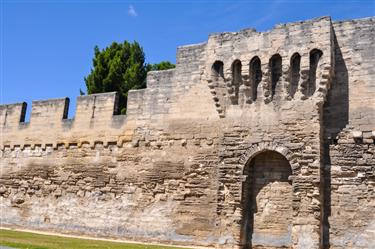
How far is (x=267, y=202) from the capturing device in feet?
42.8

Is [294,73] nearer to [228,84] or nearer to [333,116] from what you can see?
[333,116]

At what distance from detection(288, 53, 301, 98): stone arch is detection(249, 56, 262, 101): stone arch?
919 mm

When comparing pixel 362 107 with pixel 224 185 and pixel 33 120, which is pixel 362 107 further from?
pixel 33 120

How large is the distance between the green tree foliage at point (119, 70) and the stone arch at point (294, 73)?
1311 cm

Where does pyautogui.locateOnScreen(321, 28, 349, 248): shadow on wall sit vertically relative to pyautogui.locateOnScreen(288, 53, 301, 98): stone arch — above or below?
below

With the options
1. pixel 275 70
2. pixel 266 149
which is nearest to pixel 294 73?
pixel 275 70

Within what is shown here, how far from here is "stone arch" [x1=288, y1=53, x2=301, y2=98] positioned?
42.6ft

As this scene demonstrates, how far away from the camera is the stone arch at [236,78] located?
1371 centimetres

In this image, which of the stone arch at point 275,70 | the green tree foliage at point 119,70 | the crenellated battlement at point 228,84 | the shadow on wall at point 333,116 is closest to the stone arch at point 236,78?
the crenellated battlement at point 228,84

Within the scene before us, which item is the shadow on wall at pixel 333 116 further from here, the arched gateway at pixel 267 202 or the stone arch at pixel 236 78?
the stone arch at pixel 236 78

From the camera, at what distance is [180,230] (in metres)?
13.9

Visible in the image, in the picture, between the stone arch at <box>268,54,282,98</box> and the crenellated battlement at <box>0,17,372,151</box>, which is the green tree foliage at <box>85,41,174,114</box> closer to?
the crenellated battlement at <box>0,17,372,151</box>

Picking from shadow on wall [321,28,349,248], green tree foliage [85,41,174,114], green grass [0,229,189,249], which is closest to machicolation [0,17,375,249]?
shadow on wall [321,28,349,248]

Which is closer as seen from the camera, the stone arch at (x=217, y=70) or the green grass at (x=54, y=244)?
the green grass at (x=54, y=244)
